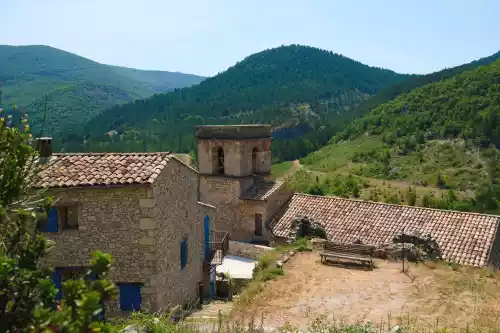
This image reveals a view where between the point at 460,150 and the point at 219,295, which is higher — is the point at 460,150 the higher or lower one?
the higher one

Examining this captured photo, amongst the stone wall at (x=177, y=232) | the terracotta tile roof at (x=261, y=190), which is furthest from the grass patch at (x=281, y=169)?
the stone wall at (x=177, y=232)

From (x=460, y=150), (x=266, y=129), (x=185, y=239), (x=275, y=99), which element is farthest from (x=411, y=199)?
(x=275, y=99)

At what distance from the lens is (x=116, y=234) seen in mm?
11180

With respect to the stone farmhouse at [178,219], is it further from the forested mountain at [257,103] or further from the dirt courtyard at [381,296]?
the forested mountain at [257,103]

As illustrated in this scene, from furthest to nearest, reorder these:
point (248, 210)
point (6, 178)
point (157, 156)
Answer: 1. point (248, 210)
2. point (157, 156)
3. point (6, 178)

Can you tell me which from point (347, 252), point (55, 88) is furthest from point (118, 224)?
point (55, 88)

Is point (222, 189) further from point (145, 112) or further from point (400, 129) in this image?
point (145, 112)

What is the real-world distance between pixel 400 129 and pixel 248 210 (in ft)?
131

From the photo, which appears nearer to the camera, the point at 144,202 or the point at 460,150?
the point at 144,202

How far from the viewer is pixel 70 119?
10312cm

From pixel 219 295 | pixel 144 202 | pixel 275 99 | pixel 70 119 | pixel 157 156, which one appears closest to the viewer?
pixel 144 202

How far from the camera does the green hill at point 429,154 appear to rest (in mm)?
39844

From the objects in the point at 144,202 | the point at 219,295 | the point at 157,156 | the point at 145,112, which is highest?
the point at 145,112

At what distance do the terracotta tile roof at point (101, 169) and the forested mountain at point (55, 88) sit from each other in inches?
1857
